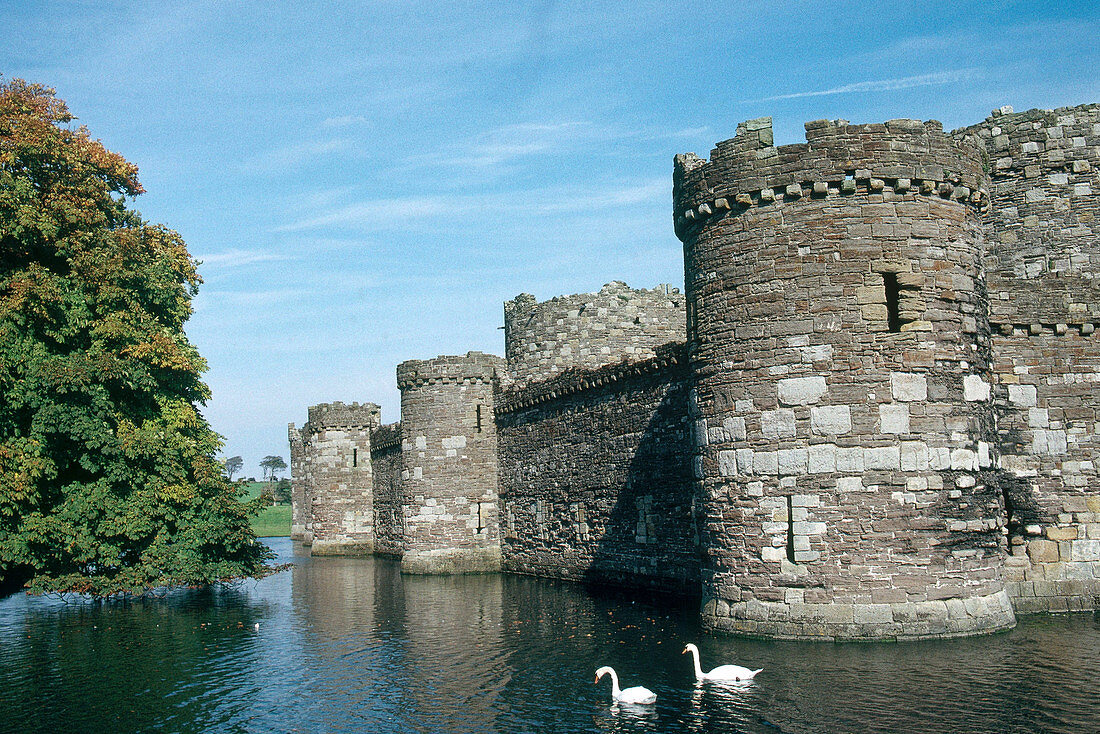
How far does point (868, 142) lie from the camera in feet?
47.8

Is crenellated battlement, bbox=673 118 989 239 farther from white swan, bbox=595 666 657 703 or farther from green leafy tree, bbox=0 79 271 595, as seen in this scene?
green leafy tree, bbox=0 79 271 595

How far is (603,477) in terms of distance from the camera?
24.0m

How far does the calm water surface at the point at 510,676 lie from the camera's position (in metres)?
10.4

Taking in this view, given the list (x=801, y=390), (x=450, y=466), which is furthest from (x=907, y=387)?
(x=450, y=466)

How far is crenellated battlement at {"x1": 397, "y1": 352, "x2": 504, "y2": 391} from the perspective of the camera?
3077cm

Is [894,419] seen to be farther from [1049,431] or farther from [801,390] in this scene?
[1049,431]

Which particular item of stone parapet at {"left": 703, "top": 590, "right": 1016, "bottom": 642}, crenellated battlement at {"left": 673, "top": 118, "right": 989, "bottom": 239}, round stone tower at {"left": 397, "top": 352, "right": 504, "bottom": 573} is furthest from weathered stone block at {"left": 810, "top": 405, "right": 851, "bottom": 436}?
round stone tower at {"left": 397, "top": 352, "right": 504, "bottom": 573}

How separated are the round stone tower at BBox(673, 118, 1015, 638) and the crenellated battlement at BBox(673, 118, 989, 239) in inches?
0.9

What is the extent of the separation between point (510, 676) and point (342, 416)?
32712 millimetres

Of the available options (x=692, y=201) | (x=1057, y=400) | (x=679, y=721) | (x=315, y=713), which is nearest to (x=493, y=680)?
(x=315, y=713)

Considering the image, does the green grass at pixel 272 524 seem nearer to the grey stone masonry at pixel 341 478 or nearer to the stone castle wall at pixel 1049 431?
the grey stone masonry at pixel 341 478

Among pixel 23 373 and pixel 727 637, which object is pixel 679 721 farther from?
pixel 23 373

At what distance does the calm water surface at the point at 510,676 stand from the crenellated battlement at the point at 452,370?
11.7 m

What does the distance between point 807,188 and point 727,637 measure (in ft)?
24.6
